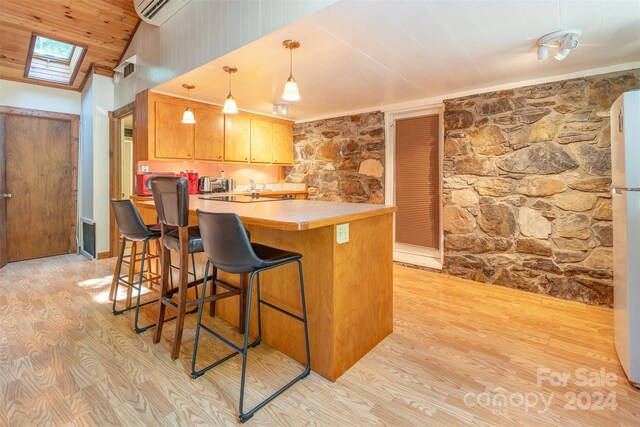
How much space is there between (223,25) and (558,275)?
3.90 meters

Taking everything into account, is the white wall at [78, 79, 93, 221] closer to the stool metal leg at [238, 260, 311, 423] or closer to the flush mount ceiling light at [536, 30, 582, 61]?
the stool metal leg at [238, 260, 311, 423]

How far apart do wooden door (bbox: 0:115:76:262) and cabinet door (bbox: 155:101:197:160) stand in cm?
215

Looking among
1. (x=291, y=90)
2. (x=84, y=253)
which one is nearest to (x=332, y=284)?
(x=291, y=90)

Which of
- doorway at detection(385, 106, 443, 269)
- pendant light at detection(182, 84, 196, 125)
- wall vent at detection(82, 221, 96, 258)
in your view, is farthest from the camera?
wall vent at detection(82, 221, 96, 258)

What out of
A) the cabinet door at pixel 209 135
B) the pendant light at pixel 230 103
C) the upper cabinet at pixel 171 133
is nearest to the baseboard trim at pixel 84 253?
the upper cabinet at pixel 171 133

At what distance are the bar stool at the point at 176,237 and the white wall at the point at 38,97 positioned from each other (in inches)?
160

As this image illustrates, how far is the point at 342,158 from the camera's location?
4.80 m

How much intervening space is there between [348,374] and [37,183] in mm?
5265

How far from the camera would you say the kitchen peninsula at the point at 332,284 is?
1.77 meters

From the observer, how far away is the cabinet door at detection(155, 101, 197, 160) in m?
3.78

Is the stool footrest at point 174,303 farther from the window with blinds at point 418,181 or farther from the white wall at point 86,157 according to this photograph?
the white wall at point 86,157

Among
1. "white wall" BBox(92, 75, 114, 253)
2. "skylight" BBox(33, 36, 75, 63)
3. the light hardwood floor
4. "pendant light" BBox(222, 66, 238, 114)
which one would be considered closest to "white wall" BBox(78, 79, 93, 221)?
"white wall" BBox(92, 75, 114, 253)

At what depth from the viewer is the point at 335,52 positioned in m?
2.53

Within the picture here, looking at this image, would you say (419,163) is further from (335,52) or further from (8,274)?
(8,274)
